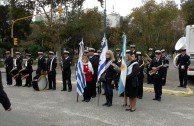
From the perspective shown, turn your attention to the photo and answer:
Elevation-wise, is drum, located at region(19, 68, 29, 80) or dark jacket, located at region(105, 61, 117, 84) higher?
dark jacket, located at region(105, 61, 117, 84)

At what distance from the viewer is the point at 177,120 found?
8.92 metres

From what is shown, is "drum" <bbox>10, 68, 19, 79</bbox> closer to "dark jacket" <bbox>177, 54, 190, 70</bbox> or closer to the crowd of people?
the crowd of people

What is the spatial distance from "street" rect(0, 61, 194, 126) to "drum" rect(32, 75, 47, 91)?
5.02 ft

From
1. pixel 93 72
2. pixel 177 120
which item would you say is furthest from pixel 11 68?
pixel 177 120

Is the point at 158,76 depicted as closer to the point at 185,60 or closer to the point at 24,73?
the point at 185,60

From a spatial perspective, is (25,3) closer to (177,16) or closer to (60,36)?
(60,36)

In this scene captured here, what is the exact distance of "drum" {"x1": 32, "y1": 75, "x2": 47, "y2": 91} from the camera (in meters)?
14.6

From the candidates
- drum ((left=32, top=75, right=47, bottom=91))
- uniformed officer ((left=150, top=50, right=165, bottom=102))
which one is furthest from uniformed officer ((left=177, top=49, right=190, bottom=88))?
drum ((left=32, top=75, right=47, bottom=91))

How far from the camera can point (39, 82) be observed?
14.7m

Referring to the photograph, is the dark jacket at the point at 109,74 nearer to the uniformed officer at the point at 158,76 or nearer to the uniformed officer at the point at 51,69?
the uniformed officer at the point at 158,76

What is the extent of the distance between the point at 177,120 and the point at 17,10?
101 ft

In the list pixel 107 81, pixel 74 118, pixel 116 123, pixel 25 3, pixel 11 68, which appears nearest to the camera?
pixel 116 123

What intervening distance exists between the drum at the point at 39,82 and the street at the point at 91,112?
5.02 feet

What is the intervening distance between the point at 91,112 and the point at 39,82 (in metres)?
5.37
